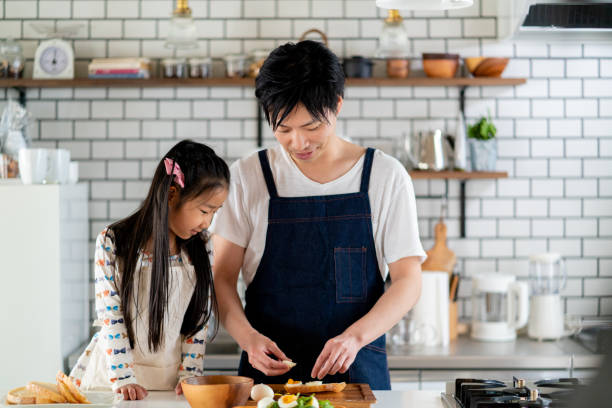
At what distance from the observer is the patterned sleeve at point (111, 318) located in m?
1.88

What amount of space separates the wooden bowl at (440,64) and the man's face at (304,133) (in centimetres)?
196

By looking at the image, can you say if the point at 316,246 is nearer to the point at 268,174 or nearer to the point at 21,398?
the point at 268,174

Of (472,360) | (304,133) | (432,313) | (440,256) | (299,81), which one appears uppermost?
(299,81)

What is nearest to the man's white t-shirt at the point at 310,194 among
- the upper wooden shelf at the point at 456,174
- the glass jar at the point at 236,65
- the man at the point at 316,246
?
the man at the point at 316,246

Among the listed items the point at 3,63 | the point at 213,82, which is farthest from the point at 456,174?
the point at 3,63

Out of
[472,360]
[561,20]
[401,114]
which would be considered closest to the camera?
[561,20]

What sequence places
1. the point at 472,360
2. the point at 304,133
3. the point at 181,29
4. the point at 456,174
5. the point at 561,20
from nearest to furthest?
the point at 304,133 < the point at 561,20 < the point at 472,360 < the point at 181,29 < the point at 456,174

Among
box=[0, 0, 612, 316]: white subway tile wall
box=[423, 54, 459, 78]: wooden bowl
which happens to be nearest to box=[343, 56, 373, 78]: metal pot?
box=[0, 0, 612, 316]: white subway tile wall

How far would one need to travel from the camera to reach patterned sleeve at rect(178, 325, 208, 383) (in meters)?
2.01

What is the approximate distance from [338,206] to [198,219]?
402mm

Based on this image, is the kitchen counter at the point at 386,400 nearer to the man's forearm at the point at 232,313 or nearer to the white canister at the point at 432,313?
the man's forearm at the point at 232,313

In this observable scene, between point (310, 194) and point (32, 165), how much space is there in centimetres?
173

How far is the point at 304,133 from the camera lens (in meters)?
1.85

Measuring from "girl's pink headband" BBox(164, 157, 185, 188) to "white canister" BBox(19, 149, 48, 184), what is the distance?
145 cm
